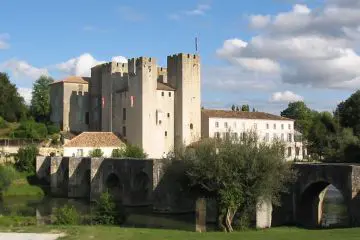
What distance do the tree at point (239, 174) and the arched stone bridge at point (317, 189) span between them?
1087mm

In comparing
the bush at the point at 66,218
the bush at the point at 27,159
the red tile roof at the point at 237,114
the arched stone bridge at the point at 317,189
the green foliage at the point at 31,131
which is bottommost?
the bush at the point at 66,218

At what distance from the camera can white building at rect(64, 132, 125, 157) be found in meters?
70.0

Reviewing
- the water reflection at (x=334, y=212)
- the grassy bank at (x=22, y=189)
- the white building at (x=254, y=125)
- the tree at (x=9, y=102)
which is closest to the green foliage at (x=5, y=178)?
the grassy bank at (x=22, y=189)

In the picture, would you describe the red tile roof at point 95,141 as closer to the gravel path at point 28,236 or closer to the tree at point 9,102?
the tree at point 9,102

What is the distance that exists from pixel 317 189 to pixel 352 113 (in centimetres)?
5010

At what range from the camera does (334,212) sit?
42.5 meters

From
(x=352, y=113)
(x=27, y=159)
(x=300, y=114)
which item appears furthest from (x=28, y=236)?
(x=300, y=114)

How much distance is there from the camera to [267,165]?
114 feet

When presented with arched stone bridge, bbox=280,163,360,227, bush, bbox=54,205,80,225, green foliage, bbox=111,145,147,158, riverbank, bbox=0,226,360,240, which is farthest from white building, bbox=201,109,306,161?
riverbank, bbox=0,226,360,240

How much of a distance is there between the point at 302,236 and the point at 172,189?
24.5 m

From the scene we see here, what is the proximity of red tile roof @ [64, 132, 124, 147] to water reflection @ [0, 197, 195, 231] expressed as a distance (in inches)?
451

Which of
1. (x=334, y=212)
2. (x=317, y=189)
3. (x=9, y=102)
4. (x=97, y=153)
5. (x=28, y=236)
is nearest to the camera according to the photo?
(x=28, y=236)

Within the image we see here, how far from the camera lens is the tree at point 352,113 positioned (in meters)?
82.5

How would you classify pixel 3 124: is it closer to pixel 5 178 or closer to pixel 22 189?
pixel 22 189
